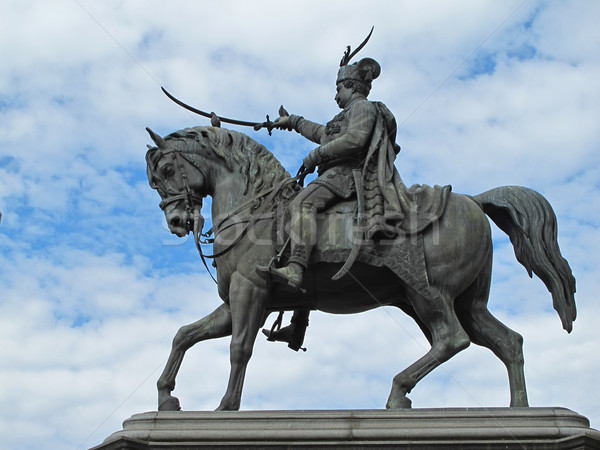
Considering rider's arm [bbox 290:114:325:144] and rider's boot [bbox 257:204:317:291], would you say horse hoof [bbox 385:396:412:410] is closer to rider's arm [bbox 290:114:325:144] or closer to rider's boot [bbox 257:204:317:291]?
rider's boot [bbox 257:204:317:291]

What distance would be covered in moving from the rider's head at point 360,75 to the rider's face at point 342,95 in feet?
0.13

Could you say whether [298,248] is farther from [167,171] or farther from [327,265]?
[167,171]

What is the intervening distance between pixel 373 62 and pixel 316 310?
344cm

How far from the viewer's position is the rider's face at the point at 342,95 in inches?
492

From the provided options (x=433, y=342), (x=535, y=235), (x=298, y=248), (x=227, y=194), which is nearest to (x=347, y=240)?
(x=298, y=248)

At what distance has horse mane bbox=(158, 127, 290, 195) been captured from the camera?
39.8 feet

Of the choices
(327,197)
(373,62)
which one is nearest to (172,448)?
(327,197)

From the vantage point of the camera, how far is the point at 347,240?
37.0 feet

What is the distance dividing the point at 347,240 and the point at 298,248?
0.62 meters

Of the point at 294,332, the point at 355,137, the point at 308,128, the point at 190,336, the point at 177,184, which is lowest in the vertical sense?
the point at 190,336

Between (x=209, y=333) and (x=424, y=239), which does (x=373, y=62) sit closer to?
(x=424, y=239)

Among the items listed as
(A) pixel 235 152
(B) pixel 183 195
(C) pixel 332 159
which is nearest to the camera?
(C) pixel 332 159

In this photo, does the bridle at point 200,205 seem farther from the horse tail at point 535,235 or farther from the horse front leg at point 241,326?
the horse tail at point 535,235

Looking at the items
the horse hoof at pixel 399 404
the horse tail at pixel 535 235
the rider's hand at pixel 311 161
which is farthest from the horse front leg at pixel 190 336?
the horse tail at pixel 535 235
